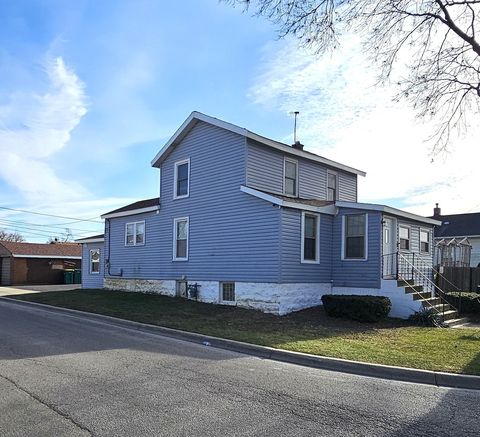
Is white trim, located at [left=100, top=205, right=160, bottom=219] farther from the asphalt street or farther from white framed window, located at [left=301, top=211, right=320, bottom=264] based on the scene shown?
the asphalt street

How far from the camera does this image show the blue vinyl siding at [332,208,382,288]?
1670cm

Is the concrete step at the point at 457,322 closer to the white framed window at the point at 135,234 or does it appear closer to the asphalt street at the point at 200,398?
the asphalt street at the point at 200,398

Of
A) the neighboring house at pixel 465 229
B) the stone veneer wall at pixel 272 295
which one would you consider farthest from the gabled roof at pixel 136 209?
the neighboring house at pixel 465 229

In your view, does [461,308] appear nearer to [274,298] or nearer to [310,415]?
[274,298]

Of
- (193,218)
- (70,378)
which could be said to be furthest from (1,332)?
(193,218)

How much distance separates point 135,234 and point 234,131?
8312 mm

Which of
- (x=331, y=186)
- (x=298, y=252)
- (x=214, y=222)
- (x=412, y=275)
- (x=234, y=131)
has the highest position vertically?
(x=234, y=131)

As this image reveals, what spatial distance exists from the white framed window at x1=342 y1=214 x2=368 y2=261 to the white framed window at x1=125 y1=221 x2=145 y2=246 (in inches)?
382

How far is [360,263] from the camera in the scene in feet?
56.3

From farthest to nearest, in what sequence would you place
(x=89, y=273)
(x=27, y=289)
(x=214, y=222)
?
(x=27, y=289) < (x=89, y=273) < (x=214, y=222)

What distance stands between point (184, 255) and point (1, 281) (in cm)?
2661

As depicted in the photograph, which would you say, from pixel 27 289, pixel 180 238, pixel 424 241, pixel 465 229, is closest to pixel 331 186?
pixel 424 241

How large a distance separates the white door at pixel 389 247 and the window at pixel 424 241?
9.41ft

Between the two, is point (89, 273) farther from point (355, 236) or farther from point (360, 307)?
point (360, 307)
